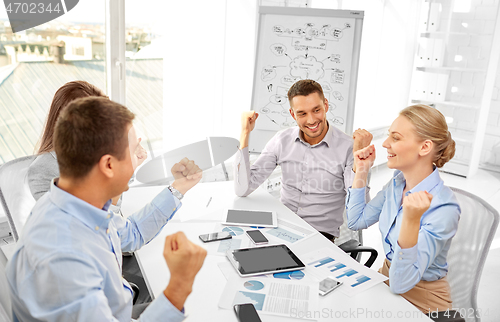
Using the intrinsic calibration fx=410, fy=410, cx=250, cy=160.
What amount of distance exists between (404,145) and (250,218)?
2.47 ft

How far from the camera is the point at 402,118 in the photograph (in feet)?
5.37

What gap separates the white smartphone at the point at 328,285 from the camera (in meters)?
1.34

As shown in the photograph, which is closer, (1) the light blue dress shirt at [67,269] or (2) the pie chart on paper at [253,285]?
(1) the light blue dress shirt at [67,269]

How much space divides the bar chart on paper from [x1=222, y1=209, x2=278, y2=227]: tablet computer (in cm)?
33

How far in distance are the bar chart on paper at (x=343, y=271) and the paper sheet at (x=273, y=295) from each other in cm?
10

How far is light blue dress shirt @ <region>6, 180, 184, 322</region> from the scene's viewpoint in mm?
855

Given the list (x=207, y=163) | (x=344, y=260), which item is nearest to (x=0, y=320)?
(x=344, y=260)

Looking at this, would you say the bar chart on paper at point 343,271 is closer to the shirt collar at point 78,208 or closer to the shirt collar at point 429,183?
the shirt collar at point 429,183

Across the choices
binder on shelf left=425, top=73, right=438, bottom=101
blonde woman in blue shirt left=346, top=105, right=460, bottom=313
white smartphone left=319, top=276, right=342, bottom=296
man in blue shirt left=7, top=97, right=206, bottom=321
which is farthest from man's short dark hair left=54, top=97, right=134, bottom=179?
binder on shelf left=425, top=73, right=438, bottom=101

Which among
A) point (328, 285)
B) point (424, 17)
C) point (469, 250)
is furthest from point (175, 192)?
point (424, 17)

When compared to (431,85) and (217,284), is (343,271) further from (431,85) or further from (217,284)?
(431,85)

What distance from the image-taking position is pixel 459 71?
17.7 ft

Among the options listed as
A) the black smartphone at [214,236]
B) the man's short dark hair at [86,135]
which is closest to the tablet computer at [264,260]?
the black smartphone at [214,236]

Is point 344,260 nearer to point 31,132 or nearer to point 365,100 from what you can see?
point 31,132
